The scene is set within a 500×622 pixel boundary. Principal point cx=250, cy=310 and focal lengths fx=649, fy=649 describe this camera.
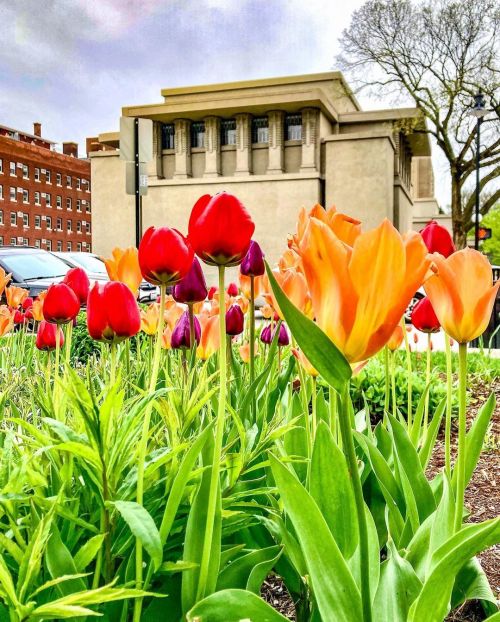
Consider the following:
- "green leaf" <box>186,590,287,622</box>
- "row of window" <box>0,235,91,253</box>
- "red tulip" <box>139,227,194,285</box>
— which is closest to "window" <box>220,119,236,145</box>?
"row of window" <box>0,235,91,253</box>

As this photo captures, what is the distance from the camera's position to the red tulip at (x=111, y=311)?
4.45 ft

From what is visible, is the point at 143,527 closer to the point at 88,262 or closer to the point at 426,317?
the point at 426,317

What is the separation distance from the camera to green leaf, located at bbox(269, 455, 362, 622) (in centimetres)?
93

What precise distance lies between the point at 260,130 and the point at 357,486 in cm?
3065

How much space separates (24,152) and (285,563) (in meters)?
64.2

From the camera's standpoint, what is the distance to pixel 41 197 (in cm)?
6259

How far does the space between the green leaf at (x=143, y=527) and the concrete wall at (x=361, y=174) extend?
89.6ft

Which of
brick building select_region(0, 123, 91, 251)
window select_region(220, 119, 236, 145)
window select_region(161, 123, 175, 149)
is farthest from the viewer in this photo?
brick building select_region(0, 123, 91, 251)

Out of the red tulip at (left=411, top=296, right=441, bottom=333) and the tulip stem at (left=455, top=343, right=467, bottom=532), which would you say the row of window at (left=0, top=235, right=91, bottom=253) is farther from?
the tulip stem at (left=455, top=343, right=467, bottom=532)

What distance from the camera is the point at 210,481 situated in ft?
3.49

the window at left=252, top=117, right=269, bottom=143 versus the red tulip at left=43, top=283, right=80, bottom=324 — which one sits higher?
the window at left=252, top=117, right=269, bottom=143

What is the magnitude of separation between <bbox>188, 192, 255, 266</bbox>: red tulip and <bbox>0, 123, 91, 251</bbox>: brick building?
5743cm

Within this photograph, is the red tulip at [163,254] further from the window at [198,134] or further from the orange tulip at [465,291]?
the window at [198,134]

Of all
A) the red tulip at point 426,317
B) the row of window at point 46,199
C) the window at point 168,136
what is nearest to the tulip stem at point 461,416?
the red tulip at point 426,317
